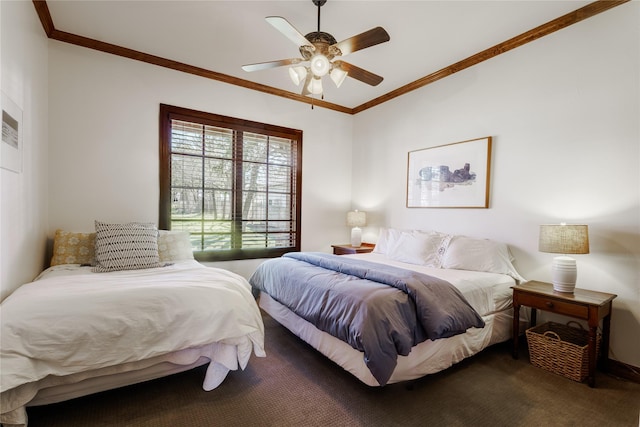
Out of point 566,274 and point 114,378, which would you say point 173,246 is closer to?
point 114,378

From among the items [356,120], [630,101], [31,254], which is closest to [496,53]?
[630,101]

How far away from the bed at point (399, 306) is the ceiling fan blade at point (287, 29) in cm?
174

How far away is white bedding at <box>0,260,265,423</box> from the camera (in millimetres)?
1450

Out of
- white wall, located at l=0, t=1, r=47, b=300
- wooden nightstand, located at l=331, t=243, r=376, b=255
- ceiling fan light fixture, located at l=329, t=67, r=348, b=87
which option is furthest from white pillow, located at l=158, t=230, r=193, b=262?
ceiling fan light fixture, located at l=329, t=67, r=348, b=87

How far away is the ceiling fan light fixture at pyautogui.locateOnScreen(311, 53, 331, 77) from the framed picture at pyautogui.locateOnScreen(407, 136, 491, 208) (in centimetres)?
186

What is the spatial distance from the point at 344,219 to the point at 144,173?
2.85 metres

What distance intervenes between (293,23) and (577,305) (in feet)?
10.3

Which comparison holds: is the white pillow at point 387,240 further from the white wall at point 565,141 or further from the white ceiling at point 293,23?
the white ceiling at point 293,23

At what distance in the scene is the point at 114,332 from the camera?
5.32ft

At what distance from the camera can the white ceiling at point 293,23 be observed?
2424 millimetres

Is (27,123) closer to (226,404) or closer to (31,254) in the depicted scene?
(31,254)

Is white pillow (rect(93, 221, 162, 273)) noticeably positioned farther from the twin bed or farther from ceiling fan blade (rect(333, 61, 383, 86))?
ceiling fan blade (rect(333, 61, 383, 86))

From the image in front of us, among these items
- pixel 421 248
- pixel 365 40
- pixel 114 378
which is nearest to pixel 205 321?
pixel 114 378

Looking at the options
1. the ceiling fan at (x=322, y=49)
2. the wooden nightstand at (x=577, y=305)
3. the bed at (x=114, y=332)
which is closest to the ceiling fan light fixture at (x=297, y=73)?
the ceiling fan at (x=322, y=49)
